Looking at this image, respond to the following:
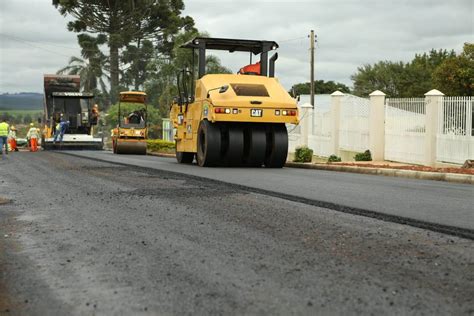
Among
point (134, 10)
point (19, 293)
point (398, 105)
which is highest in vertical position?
point (134, 10)

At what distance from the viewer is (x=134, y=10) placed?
5422cm

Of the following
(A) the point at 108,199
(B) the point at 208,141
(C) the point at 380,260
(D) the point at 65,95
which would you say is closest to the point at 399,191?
(A) the point at 108,199

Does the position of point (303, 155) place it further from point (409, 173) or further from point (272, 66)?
point (409, 173)

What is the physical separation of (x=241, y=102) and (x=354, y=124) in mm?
7762

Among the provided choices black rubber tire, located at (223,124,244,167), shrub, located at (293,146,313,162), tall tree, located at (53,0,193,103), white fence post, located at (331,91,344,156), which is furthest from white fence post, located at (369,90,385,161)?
tall tree, located at (53,0,193,103)

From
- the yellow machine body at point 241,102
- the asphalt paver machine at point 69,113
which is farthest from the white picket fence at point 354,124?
the asphalt paver machine at point 69,113

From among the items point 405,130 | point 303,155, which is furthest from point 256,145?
point 405,130

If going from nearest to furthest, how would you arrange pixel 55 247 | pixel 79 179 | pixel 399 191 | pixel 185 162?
pixel 55 247 < pixel 399 191 < pixel 79 179 < pixel 185 162

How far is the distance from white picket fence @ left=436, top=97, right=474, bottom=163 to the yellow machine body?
14.0 feet

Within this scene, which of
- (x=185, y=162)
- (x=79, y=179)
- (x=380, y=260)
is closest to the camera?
(x=380, y=260)

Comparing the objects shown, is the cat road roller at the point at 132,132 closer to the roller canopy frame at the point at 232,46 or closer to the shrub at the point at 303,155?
the shrub at the point at 303,155

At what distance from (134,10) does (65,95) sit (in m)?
20.1

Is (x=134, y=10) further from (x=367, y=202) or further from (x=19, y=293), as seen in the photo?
(x=19, y=293)

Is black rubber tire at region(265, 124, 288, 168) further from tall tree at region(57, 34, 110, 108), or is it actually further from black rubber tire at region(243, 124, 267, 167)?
tall tree at region(57, 34, 110, 108)
